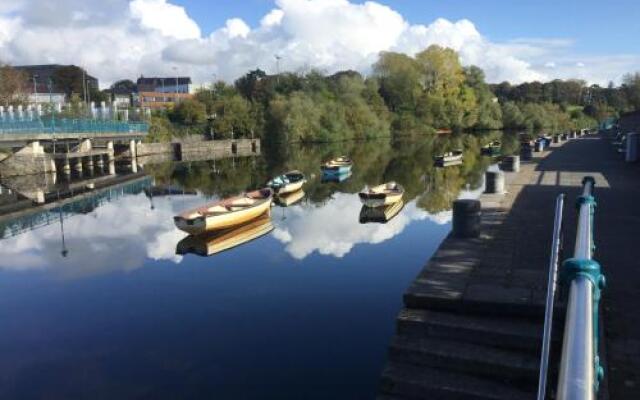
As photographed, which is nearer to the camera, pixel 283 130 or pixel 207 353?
pixel 207 353

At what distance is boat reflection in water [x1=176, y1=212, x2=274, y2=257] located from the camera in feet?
66.1

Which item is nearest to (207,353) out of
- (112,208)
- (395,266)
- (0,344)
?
(0,344)

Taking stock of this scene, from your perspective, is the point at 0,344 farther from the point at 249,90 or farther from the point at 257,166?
the point at 249,90

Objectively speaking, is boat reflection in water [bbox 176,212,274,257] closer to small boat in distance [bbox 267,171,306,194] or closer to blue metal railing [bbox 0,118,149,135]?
small boat in distance [bbox 267,171,306,194]

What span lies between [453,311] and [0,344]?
10.0 m

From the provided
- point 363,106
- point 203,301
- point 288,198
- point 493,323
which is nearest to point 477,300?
point 493,323

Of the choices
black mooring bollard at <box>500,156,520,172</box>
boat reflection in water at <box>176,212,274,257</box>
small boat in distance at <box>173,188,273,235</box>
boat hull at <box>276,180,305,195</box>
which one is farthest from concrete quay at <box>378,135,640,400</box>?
boat hull at <box>276,180,305,195</box>

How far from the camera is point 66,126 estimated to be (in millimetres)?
48594

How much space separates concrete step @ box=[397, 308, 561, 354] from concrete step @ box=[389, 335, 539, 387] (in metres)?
0.09

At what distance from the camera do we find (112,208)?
31.2 metres

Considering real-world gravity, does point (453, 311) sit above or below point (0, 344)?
above

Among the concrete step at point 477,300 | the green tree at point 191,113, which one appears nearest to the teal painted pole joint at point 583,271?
the concrete step at point 477,300

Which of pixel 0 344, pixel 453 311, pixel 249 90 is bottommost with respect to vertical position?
pixel 0 344

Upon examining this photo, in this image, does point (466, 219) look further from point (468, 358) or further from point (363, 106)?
point (363, 106)
